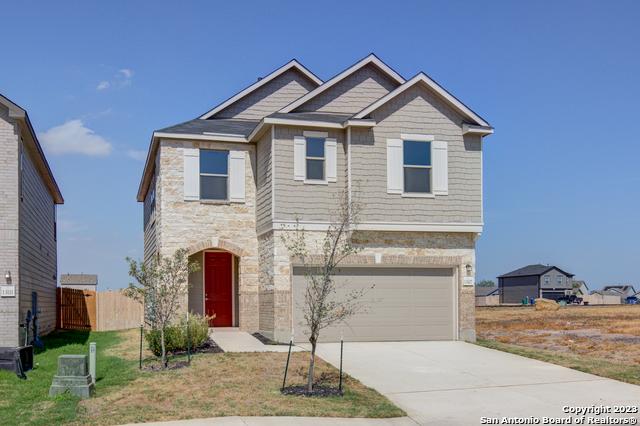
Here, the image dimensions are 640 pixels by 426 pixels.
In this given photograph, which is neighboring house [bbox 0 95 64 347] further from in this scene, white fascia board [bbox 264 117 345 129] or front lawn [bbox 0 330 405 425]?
white fascia board [bbox 264 117 345 129]

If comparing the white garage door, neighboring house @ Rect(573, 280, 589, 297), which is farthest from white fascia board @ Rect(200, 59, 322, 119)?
neighboring house @ Rect(573, 280, 589, 297)

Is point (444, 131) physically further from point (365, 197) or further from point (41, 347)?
point (41, 347)

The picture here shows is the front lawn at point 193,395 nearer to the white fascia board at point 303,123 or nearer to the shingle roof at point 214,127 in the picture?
the white fascia board at point 303,123

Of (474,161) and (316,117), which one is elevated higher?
(316,117)

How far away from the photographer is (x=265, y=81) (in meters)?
24.8

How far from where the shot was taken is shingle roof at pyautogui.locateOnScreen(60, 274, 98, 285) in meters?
53.2

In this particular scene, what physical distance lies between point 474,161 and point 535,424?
11983mm

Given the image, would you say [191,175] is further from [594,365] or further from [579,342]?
[579,342]

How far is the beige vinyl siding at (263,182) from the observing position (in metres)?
20.5

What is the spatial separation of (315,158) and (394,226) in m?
3.09

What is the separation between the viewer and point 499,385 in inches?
530

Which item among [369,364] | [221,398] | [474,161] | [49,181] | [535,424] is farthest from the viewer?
[49,181]

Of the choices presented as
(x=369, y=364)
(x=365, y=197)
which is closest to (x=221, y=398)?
(x=369, y=364)

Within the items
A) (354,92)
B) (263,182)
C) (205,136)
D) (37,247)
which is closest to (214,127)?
(205,136)
